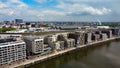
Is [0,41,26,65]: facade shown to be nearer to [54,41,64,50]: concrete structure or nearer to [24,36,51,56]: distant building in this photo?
[24,36,51,56]: distant building

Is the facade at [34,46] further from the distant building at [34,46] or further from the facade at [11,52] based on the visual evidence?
the facade at [11,52]

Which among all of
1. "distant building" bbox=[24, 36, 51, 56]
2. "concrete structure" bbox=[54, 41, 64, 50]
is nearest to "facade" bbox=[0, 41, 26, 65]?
"distant building" bbox=[24, 36, 51, 56]

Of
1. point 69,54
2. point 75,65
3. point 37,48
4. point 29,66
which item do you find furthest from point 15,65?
point 69,54

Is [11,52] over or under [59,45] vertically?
over

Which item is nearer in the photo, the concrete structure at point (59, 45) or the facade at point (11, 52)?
the facade at point (11, 52)

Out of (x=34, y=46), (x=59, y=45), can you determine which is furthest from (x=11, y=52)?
(x=59, y=45)

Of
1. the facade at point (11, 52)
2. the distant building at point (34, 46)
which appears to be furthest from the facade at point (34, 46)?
the facade at point (11, 52)

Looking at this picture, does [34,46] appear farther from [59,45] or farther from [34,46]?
[59,45]

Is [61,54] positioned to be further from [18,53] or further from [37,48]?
[18,53]
